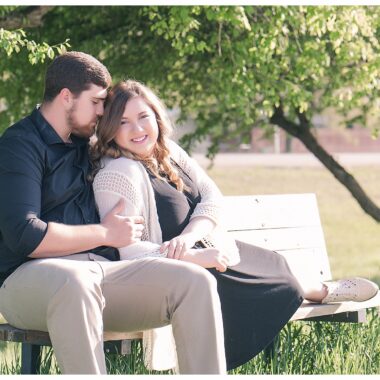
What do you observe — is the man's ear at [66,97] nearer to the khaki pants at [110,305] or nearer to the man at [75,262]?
the man at [75,262]

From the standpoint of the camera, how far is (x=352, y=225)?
73.9 ft

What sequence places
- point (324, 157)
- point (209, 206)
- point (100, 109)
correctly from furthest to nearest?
point (324, 157) → point (209, 206) → point (100, 109)

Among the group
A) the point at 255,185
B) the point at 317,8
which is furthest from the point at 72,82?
the point at 255,185

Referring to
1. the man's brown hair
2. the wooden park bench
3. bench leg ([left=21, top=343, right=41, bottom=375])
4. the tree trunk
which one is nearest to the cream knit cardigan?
the man's brown hair

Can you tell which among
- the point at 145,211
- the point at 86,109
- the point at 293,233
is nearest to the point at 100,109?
the point at 86,109

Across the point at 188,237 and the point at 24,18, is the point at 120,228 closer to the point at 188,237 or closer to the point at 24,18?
the point at 188,237

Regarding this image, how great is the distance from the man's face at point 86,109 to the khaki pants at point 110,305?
2.19 ft

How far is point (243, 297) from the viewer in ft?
14.2

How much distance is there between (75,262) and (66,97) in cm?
83

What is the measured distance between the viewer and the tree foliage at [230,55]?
24.9ft

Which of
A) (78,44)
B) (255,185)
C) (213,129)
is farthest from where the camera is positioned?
(255,185)

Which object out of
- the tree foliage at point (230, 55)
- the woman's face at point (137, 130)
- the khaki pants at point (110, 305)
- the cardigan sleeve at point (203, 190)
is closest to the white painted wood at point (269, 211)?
the cardigan sleeve at point (203, 190)

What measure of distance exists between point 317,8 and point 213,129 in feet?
10.7
